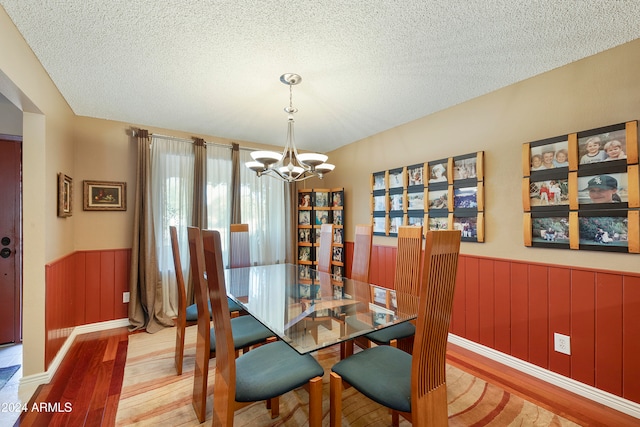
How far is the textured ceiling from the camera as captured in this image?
1.58 metres

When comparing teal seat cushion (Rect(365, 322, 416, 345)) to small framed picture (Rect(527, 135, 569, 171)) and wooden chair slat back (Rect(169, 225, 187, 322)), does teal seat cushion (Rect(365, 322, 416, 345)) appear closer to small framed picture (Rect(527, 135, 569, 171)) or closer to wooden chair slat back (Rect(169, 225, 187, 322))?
wooden chair slat back (Rect(169, 225, 187, 322))

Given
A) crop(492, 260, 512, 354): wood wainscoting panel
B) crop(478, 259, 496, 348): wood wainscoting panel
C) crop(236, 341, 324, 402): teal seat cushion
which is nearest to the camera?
crop(236, 341, 324, 402): teal seat cushion

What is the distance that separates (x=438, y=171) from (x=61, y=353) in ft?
13.6

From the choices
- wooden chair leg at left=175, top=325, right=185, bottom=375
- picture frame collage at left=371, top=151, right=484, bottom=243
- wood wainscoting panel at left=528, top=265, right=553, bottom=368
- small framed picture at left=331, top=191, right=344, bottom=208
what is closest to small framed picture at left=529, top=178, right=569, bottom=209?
picture frame collage at left=371, top=151, right=484, bottom=243

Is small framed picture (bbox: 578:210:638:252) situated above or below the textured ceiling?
below

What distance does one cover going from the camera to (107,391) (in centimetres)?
205

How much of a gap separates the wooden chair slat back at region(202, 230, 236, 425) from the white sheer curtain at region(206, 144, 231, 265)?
257cm

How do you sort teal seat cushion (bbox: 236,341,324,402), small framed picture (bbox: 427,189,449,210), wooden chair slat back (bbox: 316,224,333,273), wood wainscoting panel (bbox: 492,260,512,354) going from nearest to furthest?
teal seat cushion (bbox: 236,341,324,402) < wood wainscoting panel (bbox: 492,260,512,354) < small framed picture (bbox: 427,189,449,210) < wooden chair slat back (bbox: 316,224,333,273)

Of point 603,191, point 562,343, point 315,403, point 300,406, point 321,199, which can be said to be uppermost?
point 321,199

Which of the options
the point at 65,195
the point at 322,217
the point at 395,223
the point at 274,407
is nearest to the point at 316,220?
the point at 322,217

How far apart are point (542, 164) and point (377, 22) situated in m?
1.77

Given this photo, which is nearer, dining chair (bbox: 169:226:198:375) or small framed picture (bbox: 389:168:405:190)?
dining chair (bbox: 169:226:198:375)

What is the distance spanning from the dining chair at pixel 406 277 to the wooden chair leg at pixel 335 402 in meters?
0.64

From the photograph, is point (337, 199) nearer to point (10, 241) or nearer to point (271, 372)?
point (271, 372)
